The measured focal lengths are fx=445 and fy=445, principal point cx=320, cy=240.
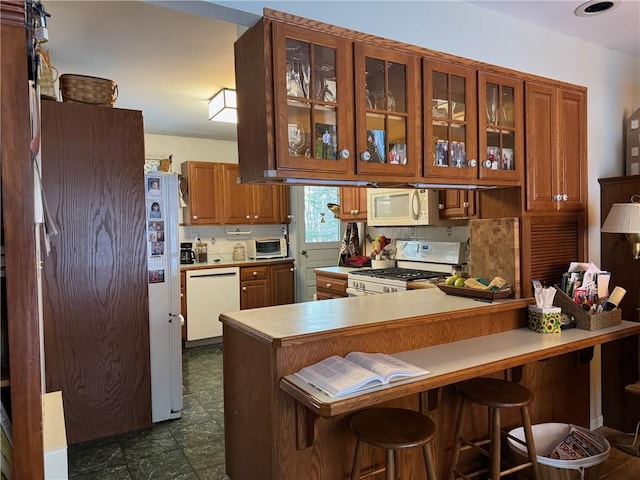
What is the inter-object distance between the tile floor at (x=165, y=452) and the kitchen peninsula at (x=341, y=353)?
32 cm

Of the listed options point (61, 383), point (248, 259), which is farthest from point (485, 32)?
point (248, 259)

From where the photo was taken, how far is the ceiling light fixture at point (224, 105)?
3549 mm

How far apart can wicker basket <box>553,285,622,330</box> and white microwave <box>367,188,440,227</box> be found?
118 cm

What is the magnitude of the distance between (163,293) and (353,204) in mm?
2162

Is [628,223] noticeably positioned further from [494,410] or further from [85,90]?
[85,90]

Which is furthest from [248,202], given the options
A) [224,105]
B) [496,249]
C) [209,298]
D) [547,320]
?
[547,320]

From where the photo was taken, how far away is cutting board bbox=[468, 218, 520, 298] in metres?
2.46

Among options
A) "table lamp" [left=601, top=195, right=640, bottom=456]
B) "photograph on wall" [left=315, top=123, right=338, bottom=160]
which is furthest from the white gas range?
"photograph on wall" [left=315, top=123, right=338, bottom=160]

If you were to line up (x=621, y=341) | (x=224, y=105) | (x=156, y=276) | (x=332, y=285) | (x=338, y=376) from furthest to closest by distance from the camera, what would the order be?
1. (x=332, y=285)
2. (x=224, y=105)
3. (x=156, y=276)
4. (x=621, y=341)
5. (x=338, y=376)

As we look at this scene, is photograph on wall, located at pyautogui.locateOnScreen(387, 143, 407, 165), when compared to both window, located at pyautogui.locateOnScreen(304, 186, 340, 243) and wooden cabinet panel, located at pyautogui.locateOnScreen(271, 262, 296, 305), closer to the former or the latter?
wooden cabinet panel, located at pyautogui.locateOnScreen(271, 262, 296, 305)

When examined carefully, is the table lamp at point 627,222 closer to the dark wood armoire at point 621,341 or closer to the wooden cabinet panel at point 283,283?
the dark wood armoire at point 621,341

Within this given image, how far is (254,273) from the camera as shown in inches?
214

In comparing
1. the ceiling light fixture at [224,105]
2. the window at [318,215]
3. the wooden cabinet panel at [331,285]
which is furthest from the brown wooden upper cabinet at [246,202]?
the ceiling light fixture at [224,105]

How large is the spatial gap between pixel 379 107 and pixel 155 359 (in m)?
2.30
